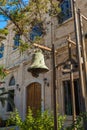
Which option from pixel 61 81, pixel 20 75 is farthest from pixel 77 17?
pixel 20 75

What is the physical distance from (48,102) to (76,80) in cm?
213

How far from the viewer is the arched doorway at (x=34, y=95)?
40.1 feet

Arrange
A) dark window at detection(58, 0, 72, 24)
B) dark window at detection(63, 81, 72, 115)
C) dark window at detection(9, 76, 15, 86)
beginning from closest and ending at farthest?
dark window at detection(63, 81, 72, 115) < dark window at detection(58, 0, 72, 24) < dark window at detection(9, 76, 15, 86)

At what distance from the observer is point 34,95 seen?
12656 mm

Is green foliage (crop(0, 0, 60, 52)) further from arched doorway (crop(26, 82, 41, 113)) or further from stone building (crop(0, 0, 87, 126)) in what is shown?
arched doorway (crop(26, 82, 41, 113))

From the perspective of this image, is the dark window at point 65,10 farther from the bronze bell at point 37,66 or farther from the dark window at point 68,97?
the bronze bell at point 37,66

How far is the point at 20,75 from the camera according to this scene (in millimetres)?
14289

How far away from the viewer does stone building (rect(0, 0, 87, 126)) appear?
10.2 meters

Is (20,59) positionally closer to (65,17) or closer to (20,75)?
(20,75)

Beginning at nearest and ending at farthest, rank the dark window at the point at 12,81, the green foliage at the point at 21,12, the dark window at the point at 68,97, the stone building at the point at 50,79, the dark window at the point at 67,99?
the green foliage at the point at 21,12 < the dark window at the point at 68,97 < the dark window at the point at 67,99 < the stone building at the point at 50,79 < the dark window at the point at 12,81

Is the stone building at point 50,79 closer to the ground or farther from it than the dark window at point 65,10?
closer to the ground

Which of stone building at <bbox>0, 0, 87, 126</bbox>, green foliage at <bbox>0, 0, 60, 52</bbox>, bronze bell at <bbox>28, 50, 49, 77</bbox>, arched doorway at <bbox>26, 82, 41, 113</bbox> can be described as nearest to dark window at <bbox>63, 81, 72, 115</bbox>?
stone building at <bbox>0, 0, 87, 126</bbox>

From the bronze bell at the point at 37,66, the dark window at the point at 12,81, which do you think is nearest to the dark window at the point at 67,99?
the dark window at the point at 12,81

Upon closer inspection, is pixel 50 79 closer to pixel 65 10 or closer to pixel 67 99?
pixel 67 99
